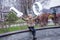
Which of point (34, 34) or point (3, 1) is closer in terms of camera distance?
point (34, 34)

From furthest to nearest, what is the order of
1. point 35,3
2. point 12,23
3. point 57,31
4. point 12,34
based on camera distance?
point 35,3 → point 57,31 → point 12,23 → point 12,34

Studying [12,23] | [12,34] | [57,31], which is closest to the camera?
[12,34]

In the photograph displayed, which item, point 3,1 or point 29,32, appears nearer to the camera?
point 29,32

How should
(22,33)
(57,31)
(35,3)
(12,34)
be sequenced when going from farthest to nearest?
(35,3)
(57,31)
(22,33)
(12,34)

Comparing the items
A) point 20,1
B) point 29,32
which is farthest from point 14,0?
point 29,32

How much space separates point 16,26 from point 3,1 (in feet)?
2.82

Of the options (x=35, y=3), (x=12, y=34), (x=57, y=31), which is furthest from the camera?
(x=35, y=3)

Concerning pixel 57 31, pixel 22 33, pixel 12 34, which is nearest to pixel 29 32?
pixel 22 33

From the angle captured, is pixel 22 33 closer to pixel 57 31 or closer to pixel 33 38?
pixel 33 38

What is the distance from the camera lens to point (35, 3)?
650 cm

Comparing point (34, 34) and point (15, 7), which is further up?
point (15, 7)

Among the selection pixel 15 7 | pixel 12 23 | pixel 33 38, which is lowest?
pixel 33 38

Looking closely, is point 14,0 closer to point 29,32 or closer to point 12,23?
point 12,23

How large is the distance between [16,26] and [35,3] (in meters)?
1.23
